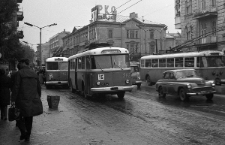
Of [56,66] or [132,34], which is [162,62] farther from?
[132,34]

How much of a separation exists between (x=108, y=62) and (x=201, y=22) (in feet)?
92.6

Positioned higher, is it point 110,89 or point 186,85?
point 186,85

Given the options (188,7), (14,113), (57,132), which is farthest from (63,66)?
(188,7)

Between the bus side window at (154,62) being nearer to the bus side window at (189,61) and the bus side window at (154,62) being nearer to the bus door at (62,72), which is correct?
the bus side window at (189,61)

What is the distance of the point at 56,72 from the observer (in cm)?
2927

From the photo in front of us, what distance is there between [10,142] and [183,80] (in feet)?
35.5

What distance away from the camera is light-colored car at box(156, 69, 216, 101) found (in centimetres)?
1587

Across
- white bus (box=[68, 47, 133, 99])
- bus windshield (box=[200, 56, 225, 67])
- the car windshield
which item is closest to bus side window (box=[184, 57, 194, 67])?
bus windshield (box=[200, 56, 225, 67])

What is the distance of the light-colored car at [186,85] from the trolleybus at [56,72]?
13221mm

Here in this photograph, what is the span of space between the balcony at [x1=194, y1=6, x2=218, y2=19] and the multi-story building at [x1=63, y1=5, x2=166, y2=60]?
32.5 metres

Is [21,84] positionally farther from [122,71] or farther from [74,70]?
[74,70]

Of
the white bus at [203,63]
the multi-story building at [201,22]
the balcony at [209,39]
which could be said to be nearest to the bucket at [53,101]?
the white bus at [203,63]

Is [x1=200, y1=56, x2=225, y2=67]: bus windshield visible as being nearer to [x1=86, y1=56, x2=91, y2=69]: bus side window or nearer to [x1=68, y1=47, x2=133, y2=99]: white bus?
[x1=68, y1=47, x2=133, y2=99]: white bus

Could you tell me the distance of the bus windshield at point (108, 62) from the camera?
17250 millimetres
